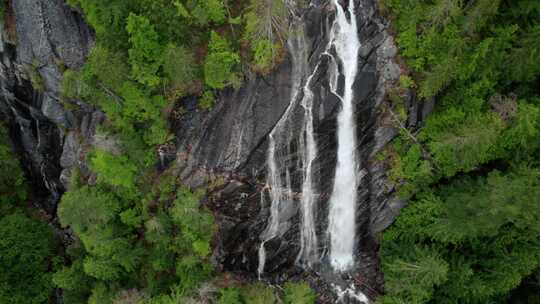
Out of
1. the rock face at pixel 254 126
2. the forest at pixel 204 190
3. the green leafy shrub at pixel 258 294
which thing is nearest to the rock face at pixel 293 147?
the rock face at pixel 254 126

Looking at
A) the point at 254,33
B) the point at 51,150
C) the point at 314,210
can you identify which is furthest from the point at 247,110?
the point at 51,150

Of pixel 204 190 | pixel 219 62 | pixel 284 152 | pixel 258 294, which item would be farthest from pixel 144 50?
pixel 258 294

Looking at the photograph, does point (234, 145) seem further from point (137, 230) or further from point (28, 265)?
point (28, 265)

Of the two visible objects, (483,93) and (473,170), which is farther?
(473,170)

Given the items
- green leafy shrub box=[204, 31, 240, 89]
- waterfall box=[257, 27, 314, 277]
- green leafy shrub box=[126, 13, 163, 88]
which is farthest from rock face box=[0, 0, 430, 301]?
green leafy shrub box=[126, 13, 163, 88]

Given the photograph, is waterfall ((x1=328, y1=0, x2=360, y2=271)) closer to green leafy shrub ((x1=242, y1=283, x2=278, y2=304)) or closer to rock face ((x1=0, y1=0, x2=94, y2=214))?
green leafy shrub ((x1=242, y1=283, x2=278, y2=304))

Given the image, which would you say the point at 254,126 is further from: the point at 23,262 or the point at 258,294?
the point at 23,262

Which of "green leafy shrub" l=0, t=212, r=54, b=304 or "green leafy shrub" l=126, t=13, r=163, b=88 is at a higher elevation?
"green leafy shrub" l=126, t=13, r=163, b=88
